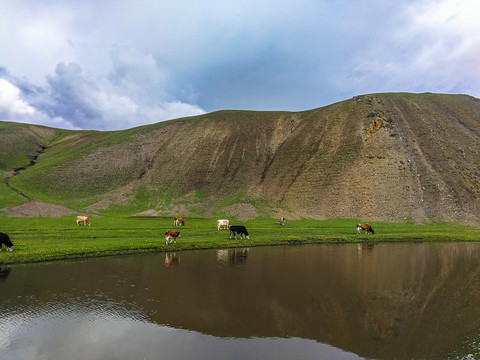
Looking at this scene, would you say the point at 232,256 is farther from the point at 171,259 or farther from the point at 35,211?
the point at 35,211

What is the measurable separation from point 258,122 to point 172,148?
31320mm

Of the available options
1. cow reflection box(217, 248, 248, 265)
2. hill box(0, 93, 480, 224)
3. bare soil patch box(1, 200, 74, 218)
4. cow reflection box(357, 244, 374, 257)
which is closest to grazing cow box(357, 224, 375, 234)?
cow reflection box(357, 244, 374, 257)

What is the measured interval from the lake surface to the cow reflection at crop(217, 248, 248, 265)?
86 centimetres

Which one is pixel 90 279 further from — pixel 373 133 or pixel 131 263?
pixel 373 133

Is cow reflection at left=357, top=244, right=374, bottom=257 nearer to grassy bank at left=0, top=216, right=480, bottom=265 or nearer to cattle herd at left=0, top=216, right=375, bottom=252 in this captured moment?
grassy bank at left=0, top=216, right=480, bottom=265

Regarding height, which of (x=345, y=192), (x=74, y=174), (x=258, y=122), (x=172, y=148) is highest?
(x=258, y=122)

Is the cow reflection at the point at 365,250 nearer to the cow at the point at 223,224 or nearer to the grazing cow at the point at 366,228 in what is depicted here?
the grazing cow at the point at 366,228

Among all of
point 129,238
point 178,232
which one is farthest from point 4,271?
point 178,232

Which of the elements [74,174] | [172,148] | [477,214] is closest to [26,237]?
[74,174]

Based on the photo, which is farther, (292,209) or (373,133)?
(373,133)

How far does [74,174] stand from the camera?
87.7 metres

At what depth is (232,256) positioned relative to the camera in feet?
94.0

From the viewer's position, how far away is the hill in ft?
217

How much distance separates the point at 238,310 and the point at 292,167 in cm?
7055
